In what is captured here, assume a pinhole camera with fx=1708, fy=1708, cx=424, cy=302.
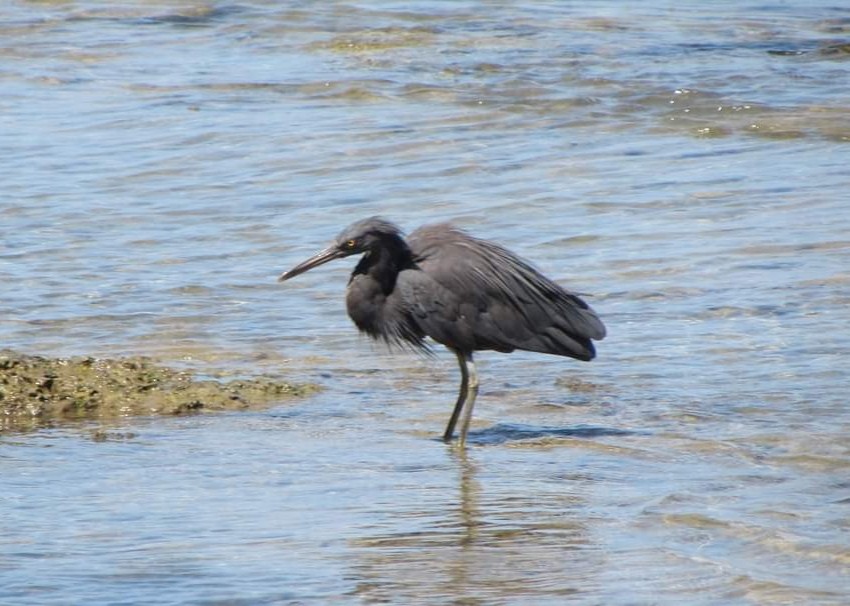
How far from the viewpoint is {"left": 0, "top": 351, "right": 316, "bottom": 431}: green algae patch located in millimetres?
7059

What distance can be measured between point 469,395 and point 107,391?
154 cm

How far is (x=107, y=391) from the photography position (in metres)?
7.25

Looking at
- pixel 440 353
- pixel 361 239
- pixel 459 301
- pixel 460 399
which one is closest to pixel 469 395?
pixel 460 399

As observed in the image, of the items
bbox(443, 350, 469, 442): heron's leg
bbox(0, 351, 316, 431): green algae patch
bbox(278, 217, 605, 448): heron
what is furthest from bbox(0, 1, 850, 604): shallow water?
bbox(278, 217, 605, 448): heron

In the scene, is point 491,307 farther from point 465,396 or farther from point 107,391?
point 107,391

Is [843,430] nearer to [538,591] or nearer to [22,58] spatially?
[538,591]

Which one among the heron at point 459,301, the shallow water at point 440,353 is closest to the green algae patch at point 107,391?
the shallow water at point 440,353

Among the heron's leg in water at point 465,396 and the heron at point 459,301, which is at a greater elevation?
the heron at point 459,301

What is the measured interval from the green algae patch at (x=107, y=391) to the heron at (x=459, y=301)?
53 centimetres

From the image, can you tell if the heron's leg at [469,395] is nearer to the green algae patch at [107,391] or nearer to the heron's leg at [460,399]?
the heron's leg at [460,399]

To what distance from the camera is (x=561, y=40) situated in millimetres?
17344

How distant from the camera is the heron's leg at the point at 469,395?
6.93 m

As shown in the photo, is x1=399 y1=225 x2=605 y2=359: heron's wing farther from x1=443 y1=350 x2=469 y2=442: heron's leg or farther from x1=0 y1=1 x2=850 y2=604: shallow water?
x1=0 y1=1 x2=850 y2=604: shallow water

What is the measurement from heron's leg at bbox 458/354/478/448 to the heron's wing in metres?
0.08
